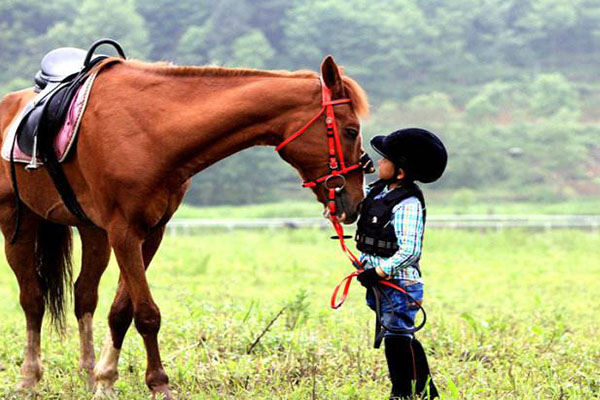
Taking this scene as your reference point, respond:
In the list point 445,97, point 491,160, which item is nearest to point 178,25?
point 445,97

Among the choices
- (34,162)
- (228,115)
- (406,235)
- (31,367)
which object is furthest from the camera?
(31,367)

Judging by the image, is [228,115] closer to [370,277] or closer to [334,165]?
[334,165]

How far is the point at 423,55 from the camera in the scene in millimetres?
54812

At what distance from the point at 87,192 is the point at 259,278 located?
7.70 m

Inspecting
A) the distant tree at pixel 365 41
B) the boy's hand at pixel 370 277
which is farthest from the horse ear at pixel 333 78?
the distant tree at pixel 365 41

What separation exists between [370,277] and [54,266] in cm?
250

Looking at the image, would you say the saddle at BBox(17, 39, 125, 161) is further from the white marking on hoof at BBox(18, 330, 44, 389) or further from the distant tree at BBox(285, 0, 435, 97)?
the distant tree at BBox(285, 0, 435, 97)

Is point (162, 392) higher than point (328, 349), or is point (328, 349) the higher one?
point (162, 392)

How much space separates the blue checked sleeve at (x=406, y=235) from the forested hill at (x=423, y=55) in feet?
120

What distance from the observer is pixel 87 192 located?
4.50 m

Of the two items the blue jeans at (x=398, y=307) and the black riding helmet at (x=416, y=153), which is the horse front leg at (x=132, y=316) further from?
the black riding helmet at (x=416, y=153)

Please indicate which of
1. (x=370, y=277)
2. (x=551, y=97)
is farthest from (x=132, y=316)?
(x=551, y=97)

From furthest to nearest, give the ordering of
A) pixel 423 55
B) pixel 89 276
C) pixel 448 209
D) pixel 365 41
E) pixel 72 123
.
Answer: pixel 423 55, pixel 365 41, pixel 448 209, pixel 89 276, pixel 72 123

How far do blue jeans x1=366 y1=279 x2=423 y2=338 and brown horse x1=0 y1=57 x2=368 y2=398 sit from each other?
425 millimetres
